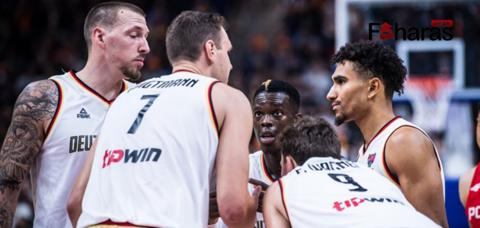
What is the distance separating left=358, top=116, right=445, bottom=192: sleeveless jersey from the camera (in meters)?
5.70

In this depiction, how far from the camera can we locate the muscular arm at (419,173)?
5570 mm

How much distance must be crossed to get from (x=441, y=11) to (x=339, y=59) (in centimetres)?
672

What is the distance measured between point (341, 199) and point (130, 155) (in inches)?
45.0

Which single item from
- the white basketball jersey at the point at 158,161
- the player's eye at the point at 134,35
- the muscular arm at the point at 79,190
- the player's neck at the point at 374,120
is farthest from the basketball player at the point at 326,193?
the player's eye at the point at 134,35

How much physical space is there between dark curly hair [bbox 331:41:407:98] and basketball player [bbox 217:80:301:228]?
1.85 feet

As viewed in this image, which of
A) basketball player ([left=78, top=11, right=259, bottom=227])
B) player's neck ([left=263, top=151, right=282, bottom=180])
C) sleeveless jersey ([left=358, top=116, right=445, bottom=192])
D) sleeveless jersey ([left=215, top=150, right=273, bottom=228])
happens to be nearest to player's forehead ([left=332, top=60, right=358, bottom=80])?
sleeveless jersey ([left=358, top=116, right=445, bottom=192])

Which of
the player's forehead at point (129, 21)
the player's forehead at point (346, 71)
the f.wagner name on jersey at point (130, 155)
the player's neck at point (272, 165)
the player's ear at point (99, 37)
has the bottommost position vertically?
the player's neck at point (272, 165)

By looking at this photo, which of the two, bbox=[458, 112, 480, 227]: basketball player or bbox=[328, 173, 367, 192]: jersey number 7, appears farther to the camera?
bbox=[458, 112, 480, 227]: basketball player

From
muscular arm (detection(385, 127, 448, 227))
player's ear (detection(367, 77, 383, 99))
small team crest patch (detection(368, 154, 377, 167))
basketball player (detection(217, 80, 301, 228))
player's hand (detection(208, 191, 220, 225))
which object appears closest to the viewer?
player's hand (detection(208, 191, 220, 225))

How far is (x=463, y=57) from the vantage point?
1288cm

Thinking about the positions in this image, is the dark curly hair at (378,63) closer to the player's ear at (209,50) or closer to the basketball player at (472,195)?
the basketball player at (472,195)

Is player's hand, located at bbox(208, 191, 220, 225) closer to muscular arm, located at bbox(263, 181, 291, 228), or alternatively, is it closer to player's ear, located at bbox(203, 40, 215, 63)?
muscular arm, located at bbox(263, 181, 291, 228)

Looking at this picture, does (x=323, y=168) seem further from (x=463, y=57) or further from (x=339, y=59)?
(x=463, y=57)

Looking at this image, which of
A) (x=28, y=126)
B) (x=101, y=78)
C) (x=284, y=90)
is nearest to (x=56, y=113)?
(x=28, y=126)
